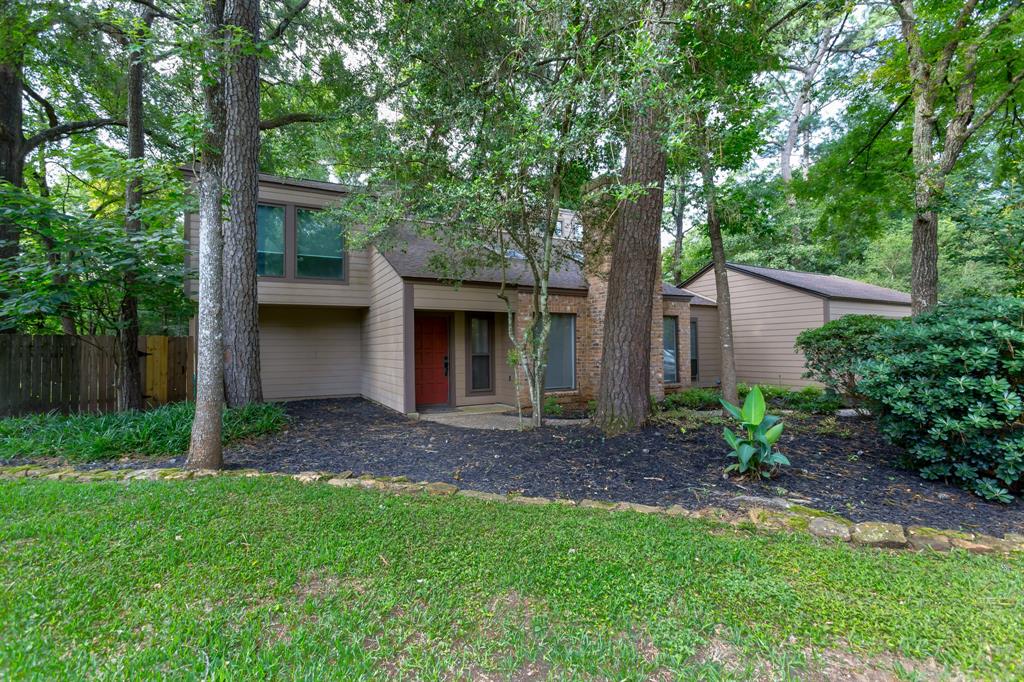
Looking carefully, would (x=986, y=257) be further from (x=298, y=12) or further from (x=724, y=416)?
(x=298, y=12)

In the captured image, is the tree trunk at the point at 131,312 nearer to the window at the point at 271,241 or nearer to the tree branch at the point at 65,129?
the window at the point at 271,241

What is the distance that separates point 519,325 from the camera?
850 centimetres

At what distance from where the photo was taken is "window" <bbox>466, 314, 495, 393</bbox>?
31.0ft

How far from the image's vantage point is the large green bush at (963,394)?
3438 millimetres

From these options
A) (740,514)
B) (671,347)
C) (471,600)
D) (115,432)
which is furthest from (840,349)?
(115,432)

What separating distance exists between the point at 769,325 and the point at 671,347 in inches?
130

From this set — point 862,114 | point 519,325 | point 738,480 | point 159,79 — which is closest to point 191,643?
point 738,480

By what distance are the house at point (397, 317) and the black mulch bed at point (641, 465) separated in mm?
2370

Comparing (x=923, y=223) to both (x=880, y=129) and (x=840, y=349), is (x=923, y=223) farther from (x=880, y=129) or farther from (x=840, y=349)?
(x=880, y=129)

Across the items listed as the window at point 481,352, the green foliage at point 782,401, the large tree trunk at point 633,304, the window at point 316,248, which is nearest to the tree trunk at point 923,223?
the green foliage at point 782,401

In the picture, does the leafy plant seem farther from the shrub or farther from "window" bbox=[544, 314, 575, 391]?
"window" bbox=[544, 314, 575, 391]

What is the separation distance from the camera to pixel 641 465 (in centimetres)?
441

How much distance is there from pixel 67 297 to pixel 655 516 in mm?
7523

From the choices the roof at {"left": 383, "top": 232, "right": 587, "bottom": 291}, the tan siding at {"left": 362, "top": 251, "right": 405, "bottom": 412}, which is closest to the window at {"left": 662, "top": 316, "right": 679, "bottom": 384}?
the roof at {"left": 383, "top": 232, "right": 587, "bottom": 291}
